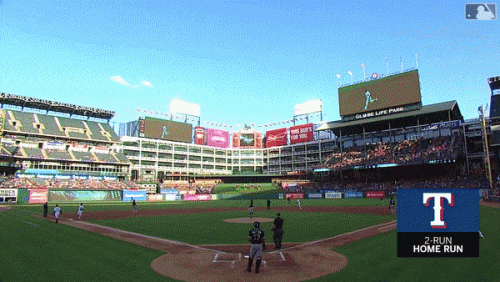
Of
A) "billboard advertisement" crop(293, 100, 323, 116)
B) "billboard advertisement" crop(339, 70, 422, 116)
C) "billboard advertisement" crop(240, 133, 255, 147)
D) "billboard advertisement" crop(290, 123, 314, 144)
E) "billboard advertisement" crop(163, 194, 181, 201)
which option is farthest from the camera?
Answer: "billboard advertisement" crop(240, 133, 255, 147)

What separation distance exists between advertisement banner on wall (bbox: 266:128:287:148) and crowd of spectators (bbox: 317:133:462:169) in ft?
94.0

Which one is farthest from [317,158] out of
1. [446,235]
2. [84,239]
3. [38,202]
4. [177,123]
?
[446,235]

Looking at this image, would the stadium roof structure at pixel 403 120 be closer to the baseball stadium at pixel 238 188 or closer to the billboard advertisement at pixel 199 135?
the baseball stadium at pixel 238 188

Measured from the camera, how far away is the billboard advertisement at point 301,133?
10200 cm

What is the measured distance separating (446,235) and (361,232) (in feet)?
51.6

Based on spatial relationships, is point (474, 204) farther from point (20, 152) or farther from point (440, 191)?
point (20, 152)

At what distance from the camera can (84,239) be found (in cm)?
1869

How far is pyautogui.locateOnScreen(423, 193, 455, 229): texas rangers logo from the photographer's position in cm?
573

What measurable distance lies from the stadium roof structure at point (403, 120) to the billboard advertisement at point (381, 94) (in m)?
2.24

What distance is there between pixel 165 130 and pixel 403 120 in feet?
229

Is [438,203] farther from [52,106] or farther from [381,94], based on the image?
[52,106]

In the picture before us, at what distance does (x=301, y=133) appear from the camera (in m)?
104

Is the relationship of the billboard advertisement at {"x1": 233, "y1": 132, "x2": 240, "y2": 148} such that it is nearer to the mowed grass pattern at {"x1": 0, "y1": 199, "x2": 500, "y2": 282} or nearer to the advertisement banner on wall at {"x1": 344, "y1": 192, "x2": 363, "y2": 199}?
the advertisement banner on wall at {"x1": 344, "y1": 192, "x2": 363, "y2": 199}

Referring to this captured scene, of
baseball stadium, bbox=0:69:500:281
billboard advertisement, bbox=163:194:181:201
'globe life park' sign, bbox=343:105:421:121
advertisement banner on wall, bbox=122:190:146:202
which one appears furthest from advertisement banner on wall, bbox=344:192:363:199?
advertisement banner on wall, bbox=122:190:146:202
